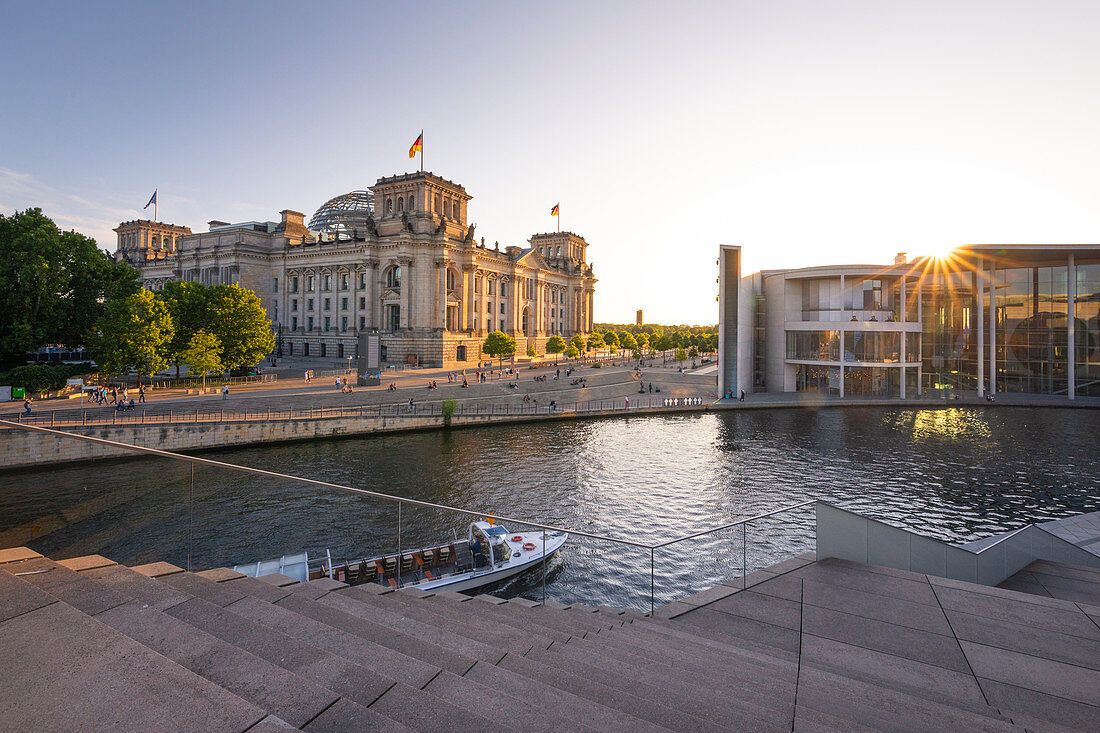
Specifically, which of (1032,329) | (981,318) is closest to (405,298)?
(981,318)

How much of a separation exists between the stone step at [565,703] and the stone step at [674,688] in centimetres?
99

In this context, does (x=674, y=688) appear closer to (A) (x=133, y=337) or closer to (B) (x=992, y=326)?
(A) (x=133, y=337)

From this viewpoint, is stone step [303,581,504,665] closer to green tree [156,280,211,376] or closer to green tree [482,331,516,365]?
green tree [156,280,211,376]

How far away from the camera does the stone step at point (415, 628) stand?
19.0 ft

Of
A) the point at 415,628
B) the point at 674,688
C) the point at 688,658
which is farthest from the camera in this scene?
the point at 415,628

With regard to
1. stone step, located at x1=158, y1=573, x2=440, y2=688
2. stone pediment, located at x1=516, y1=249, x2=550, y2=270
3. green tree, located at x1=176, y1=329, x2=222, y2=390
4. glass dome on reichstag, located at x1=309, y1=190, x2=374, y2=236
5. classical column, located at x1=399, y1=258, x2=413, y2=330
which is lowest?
stone step, located at x1=158, y1=573, x2=440, y2=688

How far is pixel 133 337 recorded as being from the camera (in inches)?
1644

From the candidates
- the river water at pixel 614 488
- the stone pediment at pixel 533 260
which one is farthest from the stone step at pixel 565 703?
the stone pediment at pixel 533 260

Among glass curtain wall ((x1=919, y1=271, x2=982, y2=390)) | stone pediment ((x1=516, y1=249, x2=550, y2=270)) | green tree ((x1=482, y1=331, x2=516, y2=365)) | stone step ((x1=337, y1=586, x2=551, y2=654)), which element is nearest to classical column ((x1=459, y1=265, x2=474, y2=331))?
green tree ((x1=482, y1=331, x2=516, y2=365))

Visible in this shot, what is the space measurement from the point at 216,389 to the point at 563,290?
87467 mm

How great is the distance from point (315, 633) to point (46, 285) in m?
54.1

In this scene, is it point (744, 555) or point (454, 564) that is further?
point (454, 564)

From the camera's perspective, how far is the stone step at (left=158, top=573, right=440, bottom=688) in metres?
4.78

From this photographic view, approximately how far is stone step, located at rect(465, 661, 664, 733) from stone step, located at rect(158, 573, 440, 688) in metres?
0.43
